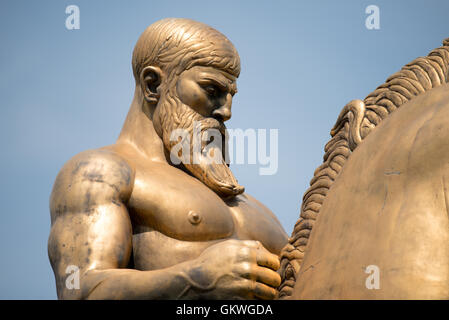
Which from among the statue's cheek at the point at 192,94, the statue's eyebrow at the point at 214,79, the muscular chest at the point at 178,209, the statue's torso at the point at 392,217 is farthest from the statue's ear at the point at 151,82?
the statue's torso at the point at 392,217

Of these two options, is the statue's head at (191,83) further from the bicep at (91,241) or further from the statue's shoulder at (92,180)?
the bicep at (91,241)

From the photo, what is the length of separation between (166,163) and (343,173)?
59.7 inches

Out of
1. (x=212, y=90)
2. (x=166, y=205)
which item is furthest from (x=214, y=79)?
(x=166, y=205)

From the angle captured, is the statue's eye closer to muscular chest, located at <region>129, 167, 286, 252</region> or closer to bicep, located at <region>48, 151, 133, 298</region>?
muscular chest, located at <region>129, 167, 286, 252</region>

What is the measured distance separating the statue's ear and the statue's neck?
58 mm

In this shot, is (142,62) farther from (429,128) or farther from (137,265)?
(429,128)

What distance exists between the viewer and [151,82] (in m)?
3.46

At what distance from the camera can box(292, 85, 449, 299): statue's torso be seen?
162cm

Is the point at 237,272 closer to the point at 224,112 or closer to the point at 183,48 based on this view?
the point at 224,112

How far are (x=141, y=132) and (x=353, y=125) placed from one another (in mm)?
1562

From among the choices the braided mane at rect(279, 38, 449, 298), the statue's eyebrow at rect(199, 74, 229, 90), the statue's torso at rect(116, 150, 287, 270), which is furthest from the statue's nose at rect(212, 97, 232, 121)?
the braided mane at rect(279, 38, 449, 298)

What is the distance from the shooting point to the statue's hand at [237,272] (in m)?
2.26

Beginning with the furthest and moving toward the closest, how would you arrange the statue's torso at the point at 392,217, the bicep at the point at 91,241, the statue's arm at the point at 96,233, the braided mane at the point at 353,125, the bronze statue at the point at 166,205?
the bicep at the point at 91,241, the statue's arm at the point at 96,233, the bronze statue at the point at 166,205, the braided mane at the point at 353,125, the statue's torso at the point at 392,217

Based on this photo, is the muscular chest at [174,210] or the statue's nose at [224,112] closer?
the muscular chest at [174,210]
